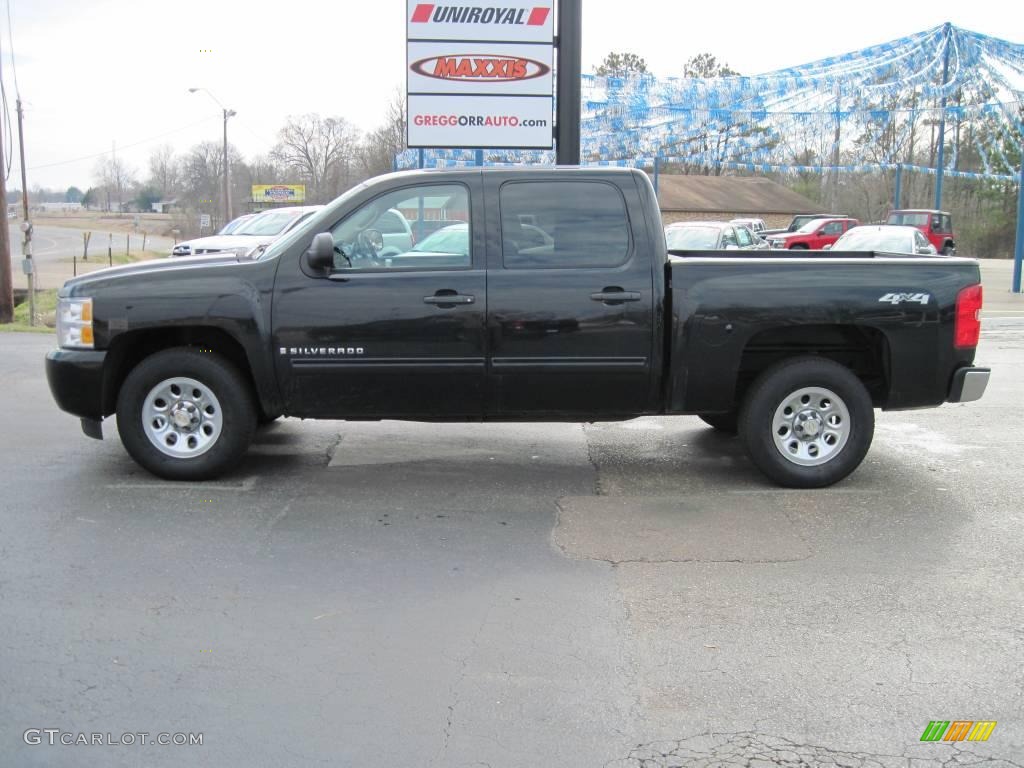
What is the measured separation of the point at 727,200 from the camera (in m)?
62.8

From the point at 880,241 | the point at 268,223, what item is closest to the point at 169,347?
the point at 268,223

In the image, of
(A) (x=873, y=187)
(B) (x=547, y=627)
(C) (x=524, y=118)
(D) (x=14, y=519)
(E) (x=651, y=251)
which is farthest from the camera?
(A) (x=873, y=187)

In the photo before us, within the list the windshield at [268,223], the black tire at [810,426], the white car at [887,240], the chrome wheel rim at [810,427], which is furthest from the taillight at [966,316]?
the white car at [887,240]

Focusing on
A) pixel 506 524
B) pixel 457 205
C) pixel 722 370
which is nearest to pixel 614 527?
pixel 506 524

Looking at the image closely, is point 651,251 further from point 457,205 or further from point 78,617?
point 78,617

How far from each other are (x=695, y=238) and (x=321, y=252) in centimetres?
1467

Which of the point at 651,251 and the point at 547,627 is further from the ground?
the point at 651,251

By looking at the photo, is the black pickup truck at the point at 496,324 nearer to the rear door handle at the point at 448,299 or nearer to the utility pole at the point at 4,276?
the rear door handle at the point at 448,299

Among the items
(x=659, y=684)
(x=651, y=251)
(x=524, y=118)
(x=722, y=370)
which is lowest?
(x=659, y=684)

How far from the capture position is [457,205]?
6066mm

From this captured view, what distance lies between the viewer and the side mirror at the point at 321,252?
18.8 ft

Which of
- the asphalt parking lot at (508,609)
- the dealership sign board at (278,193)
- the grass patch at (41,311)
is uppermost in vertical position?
the dealership sign board at (278,193)

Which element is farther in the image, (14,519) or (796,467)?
(796,467)

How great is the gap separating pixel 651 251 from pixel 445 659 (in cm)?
311
